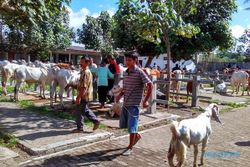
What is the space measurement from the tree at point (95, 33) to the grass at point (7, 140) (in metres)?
44.1

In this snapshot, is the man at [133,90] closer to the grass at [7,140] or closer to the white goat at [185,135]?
the white goat at [185,135]

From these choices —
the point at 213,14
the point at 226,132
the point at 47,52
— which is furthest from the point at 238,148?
the point at 47,52

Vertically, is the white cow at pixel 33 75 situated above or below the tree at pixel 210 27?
below

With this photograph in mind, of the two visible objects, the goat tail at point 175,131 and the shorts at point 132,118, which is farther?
the shorts at point 132,118

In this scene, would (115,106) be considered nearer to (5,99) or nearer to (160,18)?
(160,18)

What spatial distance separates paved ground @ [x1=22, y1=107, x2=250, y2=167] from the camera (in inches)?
245

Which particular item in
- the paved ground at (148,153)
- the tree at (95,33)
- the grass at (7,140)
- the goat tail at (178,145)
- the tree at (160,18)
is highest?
the tree at (95,33)

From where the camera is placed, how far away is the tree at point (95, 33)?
2058 inches

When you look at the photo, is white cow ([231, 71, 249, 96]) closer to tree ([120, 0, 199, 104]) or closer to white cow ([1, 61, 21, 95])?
tree ([120, 0, 199, 104])

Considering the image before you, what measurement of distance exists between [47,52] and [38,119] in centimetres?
3026

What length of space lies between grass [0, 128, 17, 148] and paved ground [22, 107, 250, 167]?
1.04 m

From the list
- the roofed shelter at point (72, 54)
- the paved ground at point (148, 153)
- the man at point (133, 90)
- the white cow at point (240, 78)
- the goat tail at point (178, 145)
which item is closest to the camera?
the goat tail at point (178, 145)

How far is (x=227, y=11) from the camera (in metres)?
22.8

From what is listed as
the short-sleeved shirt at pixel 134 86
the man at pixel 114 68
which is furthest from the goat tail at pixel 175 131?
the man at pixel 114 68
